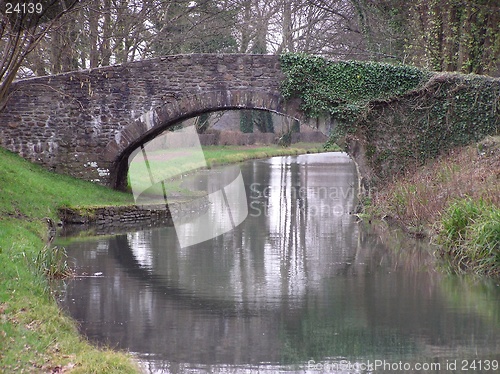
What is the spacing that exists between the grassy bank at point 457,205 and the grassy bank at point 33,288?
5800 mm

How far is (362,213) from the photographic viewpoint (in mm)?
17984

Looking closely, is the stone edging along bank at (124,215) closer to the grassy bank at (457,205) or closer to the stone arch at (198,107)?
the stone arch at (198,107)

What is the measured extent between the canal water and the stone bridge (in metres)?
3.25

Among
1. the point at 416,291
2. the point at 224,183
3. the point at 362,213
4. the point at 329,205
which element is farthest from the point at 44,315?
the point at 224,183

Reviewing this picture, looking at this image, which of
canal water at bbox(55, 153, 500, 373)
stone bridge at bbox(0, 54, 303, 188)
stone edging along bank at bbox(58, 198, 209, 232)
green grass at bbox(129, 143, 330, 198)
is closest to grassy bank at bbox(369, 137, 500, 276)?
canal water at bbox(55, 153, 500, 373)

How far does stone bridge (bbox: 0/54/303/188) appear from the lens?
18.3m

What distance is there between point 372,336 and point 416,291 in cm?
233

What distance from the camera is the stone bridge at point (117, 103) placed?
60.0ft

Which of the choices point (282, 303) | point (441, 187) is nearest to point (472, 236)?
point (441, 187)

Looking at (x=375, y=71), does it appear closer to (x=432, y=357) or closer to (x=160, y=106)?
(x=160, y=106)

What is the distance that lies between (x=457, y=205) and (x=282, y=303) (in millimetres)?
4159

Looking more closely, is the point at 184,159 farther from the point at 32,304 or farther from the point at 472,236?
the point at 32,304

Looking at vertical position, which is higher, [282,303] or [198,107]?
[198,107]

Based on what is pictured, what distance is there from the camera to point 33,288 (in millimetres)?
8930
